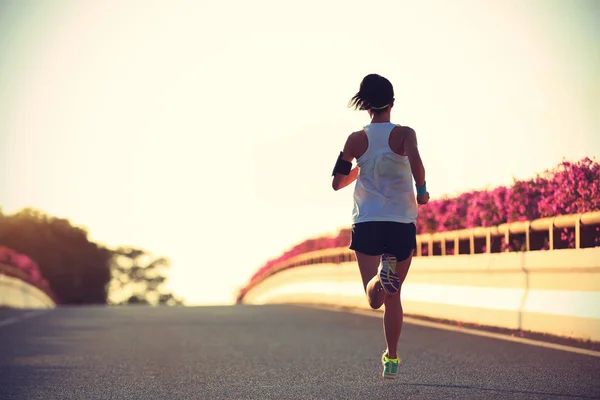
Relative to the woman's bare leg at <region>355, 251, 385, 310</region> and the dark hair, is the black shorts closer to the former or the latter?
the woman's bare leg at <region>355, 251, 385, 310</region>

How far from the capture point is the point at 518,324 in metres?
12.6

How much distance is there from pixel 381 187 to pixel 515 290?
5.59 meters

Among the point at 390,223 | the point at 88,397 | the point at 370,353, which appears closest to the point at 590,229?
the point at 370,353

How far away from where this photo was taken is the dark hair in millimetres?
7785

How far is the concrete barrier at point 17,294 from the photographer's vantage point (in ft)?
96.1

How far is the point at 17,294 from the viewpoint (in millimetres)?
32562

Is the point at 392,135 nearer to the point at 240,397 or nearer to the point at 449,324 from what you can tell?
the point at 240,397

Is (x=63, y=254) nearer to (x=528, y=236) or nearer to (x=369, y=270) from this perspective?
(x=528, y=236)

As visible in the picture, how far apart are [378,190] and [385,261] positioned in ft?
1.94

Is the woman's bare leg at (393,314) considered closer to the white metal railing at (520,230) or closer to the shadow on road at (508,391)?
the shadow on road at (508,391)

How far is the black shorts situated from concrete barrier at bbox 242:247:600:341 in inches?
138

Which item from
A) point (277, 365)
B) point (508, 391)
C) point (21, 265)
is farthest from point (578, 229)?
point (21, 265)

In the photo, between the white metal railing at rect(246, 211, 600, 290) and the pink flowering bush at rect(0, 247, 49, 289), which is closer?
the white metal railing at rect(246, 211, 600, 290)

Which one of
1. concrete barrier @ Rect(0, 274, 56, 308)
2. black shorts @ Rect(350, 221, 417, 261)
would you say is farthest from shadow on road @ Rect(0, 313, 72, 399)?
concrete barrier @ Rect(0, 274, 56, 308)
